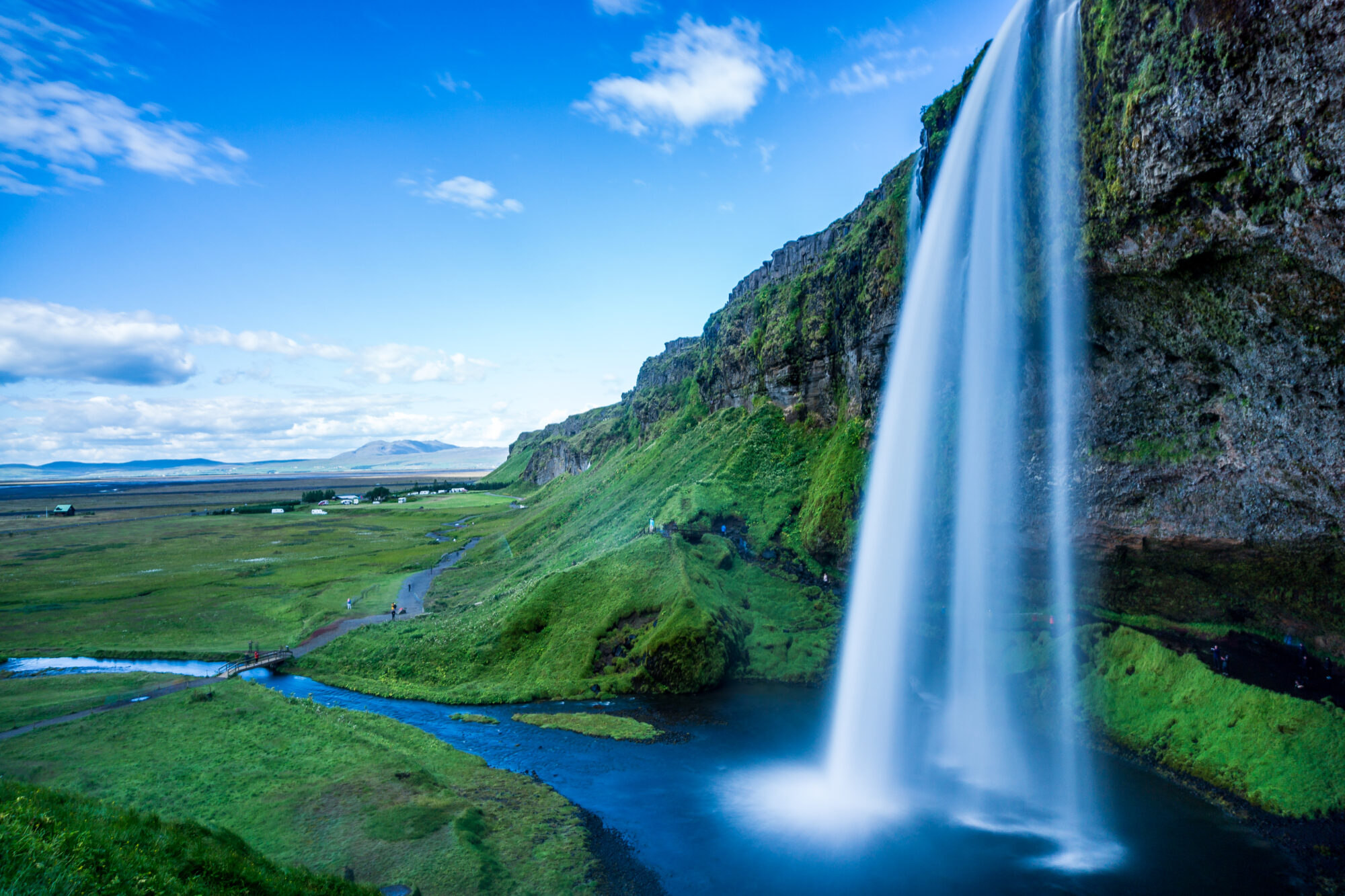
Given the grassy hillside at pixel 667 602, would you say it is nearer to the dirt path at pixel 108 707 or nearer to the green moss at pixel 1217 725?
the dirt path at pixel 108 707

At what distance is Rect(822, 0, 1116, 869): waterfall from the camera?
30766mm

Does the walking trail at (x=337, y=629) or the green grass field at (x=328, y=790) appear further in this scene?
the walking trail at (x=337, y=629)

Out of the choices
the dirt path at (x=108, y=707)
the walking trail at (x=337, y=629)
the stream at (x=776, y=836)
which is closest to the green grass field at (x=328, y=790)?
the dirt path at (x=108, y=707)

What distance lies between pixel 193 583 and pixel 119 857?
8287 centimetres

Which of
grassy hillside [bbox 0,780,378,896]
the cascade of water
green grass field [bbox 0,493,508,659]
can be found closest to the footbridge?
green grass field [bbox 0,493,508,659]

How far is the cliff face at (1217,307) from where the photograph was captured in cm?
2125

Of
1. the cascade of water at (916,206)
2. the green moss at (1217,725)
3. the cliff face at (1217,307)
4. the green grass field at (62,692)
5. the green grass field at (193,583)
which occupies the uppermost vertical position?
the cascade of water at (916,206)

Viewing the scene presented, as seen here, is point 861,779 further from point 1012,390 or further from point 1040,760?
point 1012,390

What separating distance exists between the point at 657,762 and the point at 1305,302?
35164mm

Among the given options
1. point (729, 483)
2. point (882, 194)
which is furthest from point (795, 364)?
point (882, 194)

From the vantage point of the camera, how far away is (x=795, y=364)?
7181 centimetres

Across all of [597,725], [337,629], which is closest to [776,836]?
[597,725]

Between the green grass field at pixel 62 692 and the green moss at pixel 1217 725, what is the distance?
199 feet

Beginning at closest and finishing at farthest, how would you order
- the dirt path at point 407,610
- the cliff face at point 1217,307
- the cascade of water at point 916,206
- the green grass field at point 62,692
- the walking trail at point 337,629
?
the cliff face at point 1217,307 < the walking trail at point 337,629 < the green grass field at point 62,692 < the cascade of water at point 916,206 < the dirt path at point 407,610
